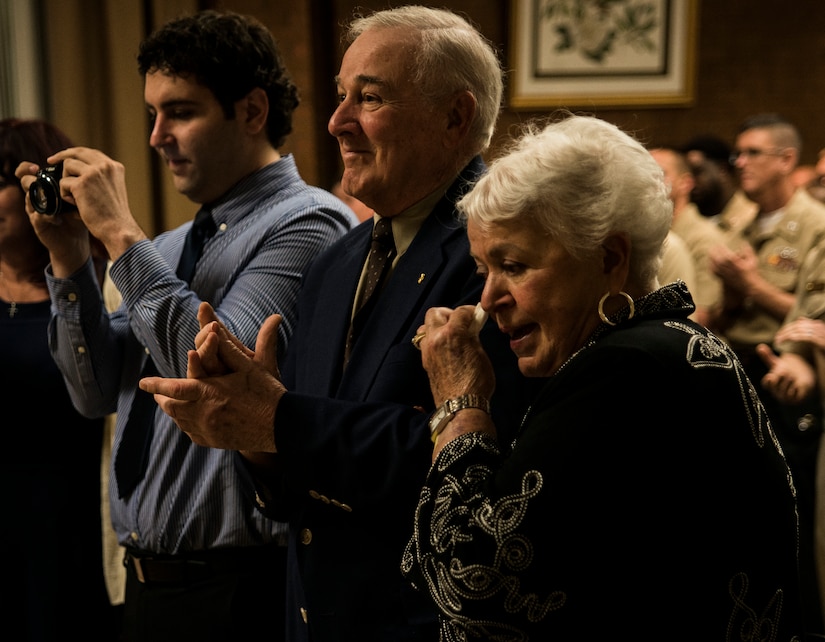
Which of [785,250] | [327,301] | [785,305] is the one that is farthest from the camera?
[785,250]

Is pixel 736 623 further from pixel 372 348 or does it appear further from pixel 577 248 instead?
pixel 372 348

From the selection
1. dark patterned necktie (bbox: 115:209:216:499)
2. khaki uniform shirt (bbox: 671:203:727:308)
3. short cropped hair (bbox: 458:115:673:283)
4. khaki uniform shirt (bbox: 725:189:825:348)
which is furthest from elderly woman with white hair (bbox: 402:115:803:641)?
khaki uniform shirt (bbox: 671:203:727:308)

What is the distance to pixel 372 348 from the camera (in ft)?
4.81

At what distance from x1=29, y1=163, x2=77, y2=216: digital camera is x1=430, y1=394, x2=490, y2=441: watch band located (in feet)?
3.03

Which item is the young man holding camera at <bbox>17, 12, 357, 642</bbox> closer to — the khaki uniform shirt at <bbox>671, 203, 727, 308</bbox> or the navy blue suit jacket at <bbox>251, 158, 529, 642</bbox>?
the navy blue suit jacket at <bbox>251, 158, 529, 642</bbox>

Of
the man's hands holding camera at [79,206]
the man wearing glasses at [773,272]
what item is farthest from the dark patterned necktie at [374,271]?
the man wearing glasses at [773,272]

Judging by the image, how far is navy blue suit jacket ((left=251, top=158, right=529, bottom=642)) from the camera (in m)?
1.34

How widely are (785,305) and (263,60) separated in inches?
97.5

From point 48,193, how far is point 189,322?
0.42 metres

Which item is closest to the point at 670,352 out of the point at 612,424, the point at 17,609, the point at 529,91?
the point at 612,424

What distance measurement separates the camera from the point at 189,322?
1.63 meters

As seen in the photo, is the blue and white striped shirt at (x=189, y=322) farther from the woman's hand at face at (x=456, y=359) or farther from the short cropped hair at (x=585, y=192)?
the short cropped hair at (x=585, y=192)

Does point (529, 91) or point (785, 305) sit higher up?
point (529, 91)

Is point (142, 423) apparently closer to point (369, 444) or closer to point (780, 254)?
point (369, 444)
